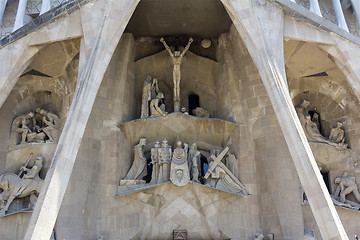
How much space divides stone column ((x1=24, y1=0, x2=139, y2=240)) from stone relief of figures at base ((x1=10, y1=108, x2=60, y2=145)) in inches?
92.1

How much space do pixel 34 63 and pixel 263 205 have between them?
6.30 m

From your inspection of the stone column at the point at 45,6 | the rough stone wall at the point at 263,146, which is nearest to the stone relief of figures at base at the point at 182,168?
the rough stone wall at the point at 263,146

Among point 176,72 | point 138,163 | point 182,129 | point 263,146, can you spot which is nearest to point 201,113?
point 182,129

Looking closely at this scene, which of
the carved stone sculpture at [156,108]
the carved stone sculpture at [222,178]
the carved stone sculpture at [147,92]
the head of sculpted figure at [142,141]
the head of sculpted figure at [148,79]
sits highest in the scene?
the head of sculpted figure at [148,79]

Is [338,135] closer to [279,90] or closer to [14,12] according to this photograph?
[279,90]

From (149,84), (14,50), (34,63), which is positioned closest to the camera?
(14,50)

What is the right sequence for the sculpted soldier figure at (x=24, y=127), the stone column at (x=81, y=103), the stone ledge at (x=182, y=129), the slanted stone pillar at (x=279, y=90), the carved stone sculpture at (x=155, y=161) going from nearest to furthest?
the stone column at (x=81, y=103), the slanted stone pillar at (x=279, y=90), the carved stone sculpture at (x=155, y=161), the sculpted soldier figure at (x=24, y=127), the stone ledge at (x=182, y=129)

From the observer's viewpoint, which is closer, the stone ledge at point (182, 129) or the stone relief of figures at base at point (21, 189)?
the stone relief of figures at base at point (21, 189)

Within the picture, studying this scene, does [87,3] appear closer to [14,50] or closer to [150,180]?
[14,50]

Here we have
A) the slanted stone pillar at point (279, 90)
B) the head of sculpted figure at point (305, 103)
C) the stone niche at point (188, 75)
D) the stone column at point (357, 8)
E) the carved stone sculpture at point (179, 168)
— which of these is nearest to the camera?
the slanted stone pillar at point (279, 90)

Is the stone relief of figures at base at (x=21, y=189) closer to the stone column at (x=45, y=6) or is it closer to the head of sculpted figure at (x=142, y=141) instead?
the head of sculpted figure at (x=142, y=141)

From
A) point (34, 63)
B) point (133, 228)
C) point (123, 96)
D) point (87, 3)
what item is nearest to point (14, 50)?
point (34, 63)

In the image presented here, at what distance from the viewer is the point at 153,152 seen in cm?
1338

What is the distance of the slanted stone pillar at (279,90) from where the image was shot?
10.2 meters
